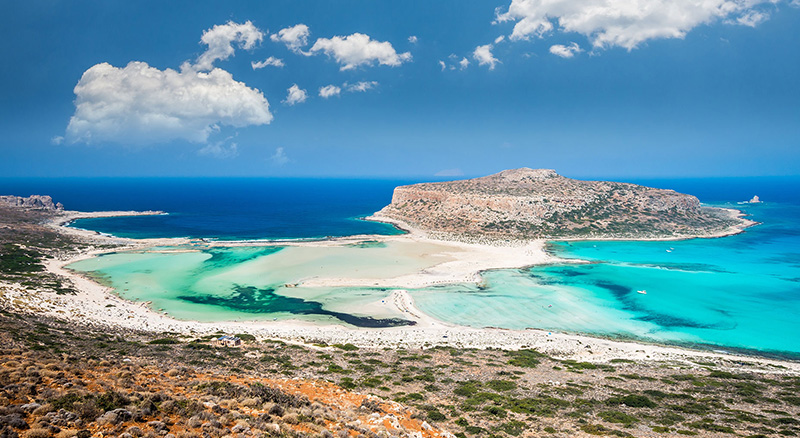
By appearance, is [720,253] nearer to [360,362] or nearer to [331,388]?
[360,362]

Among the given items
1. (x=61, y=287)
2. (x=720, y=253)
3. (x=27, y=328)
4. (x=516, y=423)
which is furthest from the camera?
(x=720, y=253)

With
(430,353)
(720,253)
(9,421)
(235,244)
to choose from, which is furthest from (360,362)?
(720,253)

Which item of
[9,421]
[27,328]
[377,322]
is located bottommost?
[377,322]

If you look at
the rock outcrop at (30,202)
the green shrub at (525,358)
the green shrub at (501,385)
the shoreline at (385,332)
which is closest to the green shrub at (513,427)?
the green shrub at (501,385)

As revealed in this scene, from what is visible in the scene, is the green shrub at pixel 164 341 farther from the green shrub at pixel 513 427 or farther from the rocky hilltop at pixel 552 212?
the rocky hilltop at pixel 552 212

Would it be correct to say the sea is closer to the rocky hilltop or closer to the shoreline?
the shoreline

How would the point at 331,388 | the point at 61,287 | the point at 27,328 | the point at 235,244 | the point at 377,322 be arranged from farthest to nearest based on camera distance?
the point at 235,244, the point at 61,287, the point at 377,322, the point at 27,328, the point at 331,388
